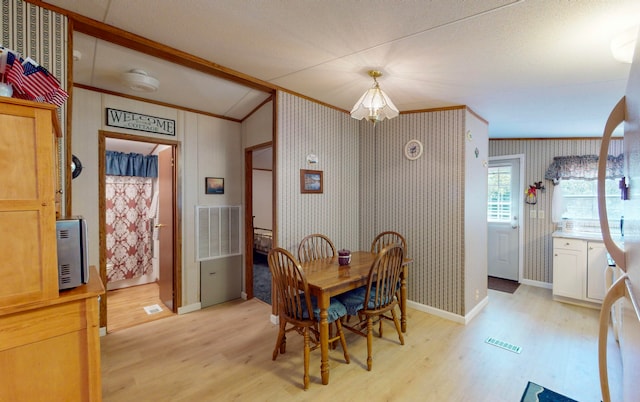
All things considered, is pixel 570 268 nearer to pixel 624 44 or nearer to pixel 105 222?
pixel 624 44

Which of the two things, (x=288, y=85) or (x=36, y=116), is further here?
(x=288, y=85)

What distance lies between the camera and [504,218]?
467cm

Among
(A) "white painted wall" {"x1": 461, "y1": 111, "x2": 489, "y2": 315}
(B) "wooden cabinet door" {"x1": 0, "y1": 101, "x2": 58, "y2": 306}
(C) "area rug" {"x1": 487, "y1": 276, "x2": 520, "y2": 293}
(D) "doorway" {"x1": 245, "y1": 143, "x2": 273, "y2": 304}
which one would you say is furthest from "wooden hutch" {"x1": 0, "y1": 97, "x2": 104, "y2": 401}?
(C) "area rug" {"x1": 487, "y1": 276, "x2": 520, "y2": 293}

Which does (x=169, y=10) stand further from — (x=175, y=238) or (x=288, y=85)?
(x=175, y=238)

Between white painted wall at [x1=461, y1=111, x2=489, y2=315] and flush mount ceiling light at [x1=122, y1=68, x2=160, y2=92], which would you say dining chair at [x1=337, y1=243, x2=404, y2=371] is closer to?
white painted wall at [x1=461, y1=111, x2=489, y2=315]

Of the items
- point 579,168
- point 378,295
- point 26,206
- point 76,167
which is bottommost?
point 378,295

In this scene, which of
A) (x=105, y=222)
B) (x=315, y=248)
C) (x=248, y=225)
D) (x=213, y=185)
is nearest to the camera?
(x=105, y=222)

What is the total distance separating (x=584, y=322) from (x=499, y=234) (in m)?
1.74

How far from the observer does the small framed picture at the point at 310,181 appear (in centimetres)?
324

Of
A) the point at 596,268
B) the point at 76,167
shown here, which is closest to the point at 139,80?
the point at 76,167

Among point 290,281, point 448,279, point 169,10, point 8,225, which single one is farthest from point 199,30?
point 448,279

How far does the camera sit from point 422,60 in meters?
2.20

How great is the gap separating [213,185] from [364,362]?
102 inches

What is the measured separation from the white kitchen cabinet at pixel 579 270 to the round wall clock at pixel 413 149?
2.26 m
